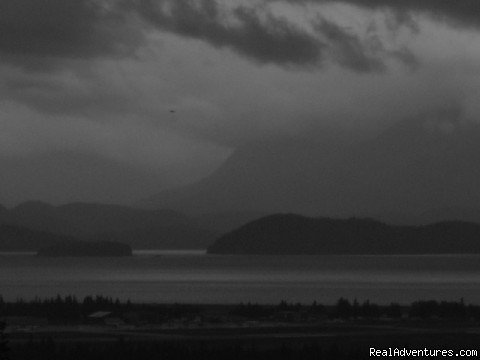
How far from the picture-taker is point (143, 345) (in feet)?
202

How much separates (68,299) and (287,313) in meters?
→ 13.9

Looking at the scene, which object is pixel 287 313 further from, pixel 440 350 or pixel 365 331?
pixel 440 350

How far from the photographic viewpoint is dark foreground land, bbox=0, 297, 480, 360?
59125 mm

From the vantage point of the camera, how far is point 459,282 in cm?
15438

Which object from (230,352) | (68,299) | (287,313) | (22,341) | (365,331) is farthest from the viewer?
(68,299)

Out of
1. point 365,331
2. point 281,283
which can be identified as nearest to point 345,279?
point 281,283

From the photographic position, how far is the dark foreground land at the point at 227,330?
59.1 m

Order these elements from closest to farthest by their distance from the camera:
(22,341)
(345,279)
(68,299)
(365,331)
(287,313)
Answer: (22,341) → (365,331) → (287,313) → (68,299) → (345,279)

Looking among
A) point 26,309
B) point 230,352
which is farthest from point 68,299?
point 230,352

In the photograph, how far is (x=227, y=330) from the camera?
73125 millimetres

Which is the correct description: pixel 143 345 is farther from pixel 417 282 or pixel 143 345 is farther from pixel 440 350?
pixel 417 282

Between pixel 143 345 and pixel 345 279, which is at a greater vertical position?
pixel 345 279

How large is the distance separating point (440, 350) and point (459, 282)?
3741 inches

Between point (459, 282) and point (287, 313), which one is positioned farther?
point (459, 282)
